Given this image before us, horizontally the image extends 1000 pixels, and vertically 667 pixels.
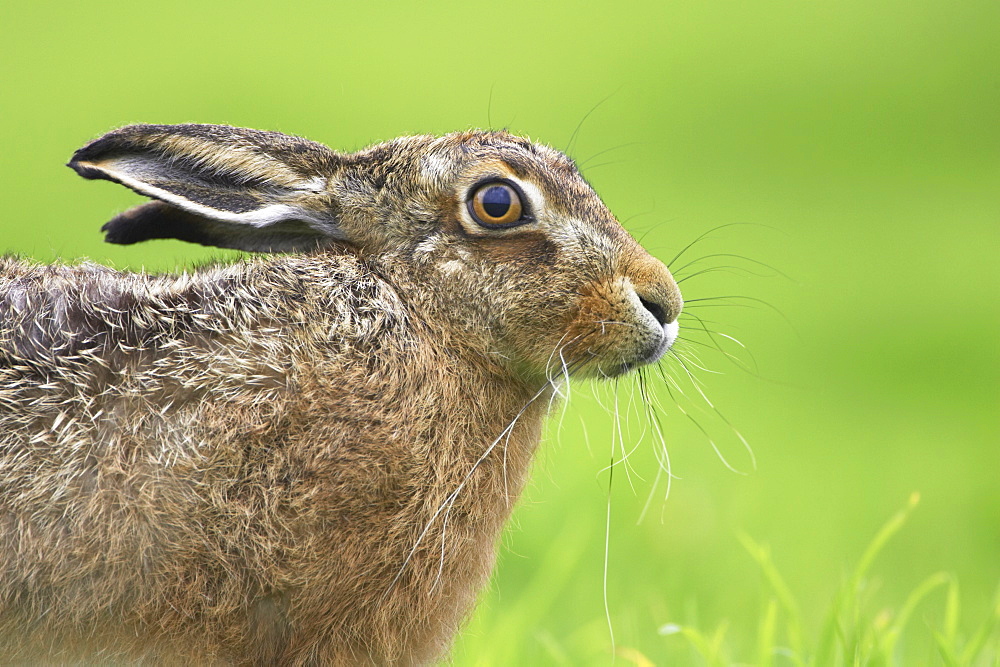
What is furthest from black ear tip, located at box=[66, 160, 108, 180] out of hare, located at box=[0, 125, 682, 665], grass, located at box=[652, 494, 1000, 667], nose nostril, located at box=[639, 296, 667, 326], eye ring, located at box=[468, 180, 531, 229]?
grass, located at box=[652, 494, 1000, 667]

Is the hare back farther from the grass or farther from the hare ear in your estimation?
the grass

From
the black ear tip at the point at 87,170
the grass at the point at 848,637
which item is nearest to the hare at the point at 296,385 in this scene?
the black ear tip at the point at 87,170

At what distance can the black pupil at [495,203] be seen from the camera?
3529 mm

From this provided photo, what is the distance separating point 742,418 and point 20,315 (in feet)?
18.3

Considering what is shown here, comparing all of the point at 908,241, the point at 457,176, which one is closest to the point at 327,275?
the point at 457,176

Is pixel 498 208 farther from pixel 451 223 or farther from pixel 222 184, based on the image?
pixel 222 184

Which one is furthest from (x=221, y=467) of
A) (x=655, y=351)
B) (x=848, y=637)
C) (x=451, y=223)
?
(x=848, y=637)

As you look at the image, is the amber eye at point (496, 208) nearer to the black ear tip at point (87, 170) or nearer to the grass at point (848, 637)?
the black ear tip at point (87, 170)

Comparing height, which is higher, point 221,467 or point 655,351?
point 655,351

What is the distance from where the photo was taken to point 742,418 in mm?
7805

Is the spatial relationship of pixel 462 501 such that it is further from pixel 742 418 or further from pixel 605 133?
pixel 605 133

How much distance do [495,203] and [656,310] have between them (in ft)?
1.94

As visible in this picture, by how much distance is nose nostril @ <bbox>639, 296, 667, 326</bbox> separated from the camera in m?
3.50

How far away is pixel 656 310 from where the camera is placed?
351 centimetres
